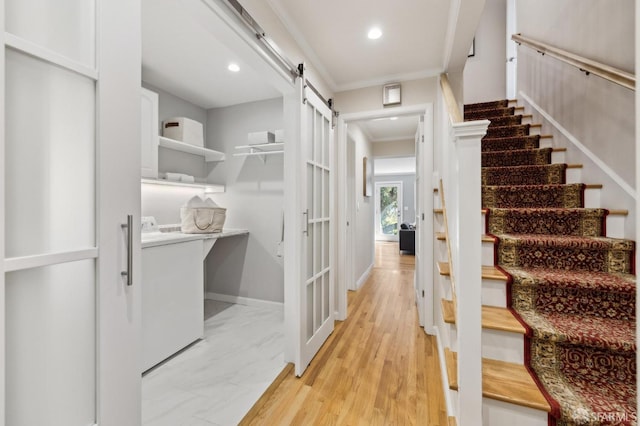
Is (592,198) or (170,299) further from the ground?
(592,198)

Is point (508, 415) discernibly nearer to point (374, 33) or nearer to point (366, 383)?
point (366, 383)

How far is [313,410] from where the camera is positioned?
1610 mm

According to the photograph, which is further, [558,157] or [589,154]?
[558,157]

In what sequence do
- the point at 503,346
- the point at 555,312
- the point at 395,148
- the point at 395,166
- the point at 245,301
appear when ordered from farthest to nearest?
the point at 395,166, the point at 395,148, the point at 245,301, the point at 555,312, the point at 503,346

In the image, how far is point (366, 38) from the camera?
2.14 m

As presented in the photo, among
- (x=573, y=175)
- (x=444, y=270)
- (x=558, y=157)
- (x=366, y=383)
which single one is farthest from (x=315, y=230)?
(x=558, y=157)

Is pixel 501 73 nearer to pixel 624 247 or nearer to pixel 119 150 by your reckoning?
pixel 624 247

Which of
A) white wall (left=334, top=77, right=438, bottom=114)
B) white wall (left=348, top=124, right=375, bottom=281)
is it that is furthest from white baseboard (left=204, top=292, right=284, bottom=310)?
white wall (left=334, top=77, right=438, bottom=114)

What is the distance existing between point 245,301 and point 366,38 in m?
3.07

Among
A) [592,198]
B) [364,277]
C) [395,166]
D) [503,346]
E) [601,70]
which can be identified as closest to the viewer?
[503,346]

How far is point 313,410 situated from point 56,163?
5.62ft

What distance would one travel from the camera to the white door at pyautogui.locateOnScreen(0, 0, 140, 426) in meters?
0.61

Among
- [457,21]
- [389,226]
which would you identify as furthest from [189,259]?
[389,226]

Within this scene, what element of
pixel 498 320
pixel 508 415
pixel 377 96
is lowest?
pixel 508 415
